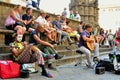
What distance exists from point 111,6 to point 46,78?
158ft

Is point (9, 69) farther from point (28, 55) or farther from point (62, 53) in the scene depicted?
point (62, 53)

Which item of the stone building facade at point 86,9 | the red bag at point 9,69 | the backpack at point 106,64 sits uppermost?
the stone building facade at point 86,9

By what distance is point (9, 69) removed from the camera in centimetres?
786

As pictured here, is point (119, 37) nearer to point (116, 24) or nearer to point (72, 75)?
point (72, 75)

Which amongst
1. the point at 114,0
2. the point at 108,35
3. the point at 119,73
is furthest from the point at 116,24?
the point at 119,73

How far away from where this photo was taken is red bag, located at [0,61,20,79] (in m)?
7.75

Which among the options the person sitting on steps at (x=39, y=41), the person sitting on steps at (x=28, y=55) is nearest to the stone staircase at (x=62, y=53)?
the person sitting on steps at (x=28, y=55)

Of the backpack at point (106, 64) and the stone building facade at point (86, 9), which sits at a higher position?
the stone building facade at point (86, 9)

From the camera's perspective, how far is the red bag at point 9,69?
7.75m

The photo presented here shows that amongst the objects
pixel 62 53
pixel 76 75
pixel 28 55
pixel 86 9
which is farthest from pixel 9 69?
pixel 86 9

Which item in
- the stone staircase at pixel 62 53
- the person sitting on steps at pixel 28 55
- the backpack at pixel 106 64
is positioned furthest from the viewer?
the backpack at pixel 106 64

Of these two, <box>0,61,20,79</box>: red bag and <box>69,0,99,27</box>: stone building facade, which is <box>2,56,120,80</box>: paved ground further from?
<box>69,0,99,27</box>: stone building facade

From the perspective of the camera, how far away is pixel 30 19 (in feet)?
37.4

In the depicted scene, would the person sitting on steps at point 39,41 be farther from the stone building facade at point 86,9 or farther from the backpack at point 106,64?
the stone building facade at point 86,9
